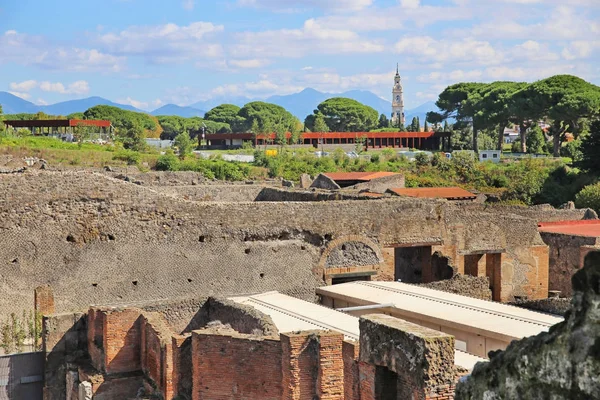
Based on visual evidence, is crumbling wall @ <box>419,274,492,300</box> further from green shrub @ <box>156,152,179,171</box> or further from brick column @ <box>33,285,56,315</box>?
green shrub @ <box>156,152,179,171</box>

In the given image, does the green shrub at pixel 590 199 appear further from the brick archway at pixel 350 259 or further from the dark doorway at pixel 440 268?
the brick archway at pixel 350 259

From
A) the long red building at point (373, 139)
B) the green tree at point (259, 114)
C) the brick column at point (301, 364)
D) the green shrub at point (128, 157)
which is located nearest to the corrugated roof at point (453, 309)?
the brick column at point (301, 364)

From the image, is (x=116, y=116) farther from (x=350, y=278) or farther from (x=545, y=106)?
A: (x=350, y=278)

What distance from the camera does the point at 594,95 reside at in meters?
61.8

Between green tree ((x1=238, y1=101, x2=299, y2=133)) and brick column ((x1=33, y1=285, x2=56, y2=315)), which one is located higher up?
green tree ((x1=238, y1=101, x2=299, y2=133))

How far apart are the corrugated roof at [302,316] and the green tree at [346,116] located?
97741mm

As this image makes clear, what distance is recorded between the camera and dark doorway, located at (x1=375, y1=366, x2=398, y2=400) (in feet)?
27.3

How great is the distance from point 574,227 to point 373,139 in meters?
60.0

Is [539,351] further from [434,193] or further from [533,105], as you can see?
[533,105]

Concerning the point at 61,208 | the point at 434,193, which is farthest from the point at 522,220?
the point at 434,193

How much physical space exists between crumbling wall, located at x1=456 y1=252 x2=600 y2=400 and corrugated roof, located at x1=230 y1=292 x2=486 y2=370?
21.2ft

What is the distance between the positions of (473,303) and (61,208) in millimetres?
7220

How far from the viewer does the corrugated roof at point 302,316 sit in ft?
38.8

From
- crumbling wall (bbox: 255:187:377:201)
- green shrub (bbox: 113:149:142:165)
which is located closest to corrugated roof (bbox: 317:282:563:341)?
crumbling wall (bbox: 255:187:377:201)
